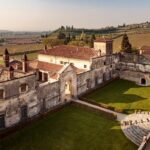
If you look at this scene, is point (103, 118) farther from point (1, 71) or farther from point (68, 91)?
point (1, 71)

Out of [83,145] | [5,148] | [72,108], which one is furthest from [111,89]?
[5,148]

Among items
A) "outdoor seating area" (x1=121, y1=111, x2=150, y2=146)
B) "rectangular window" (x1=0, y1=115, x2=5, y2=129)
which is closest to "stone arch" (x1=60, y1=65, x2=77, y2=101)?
"outdoor seating area" (x1=121, y1=111, x2=150, y2=146)

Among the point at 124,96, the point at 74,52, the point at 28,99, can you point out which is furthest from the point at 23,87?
the point at 74,52

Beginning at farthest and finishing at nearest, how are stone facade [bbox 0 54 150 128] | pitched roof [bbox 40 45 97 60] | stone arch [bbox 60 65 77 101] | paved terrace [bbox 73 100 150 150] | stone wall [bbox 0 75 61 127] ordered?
pitched roof [bbox 40 45 97 60]
stone arch [bbox 60 65 77 101]
paved terrace [bbox 73 100 150 150]
stone facade [bbox 0 54 150 128]
stone wall [bbox 0 75 61 127]

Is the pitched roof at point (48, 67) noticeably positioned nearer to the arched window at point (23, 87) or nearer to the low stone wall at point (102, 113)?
the low stone wall at point (102, 113)

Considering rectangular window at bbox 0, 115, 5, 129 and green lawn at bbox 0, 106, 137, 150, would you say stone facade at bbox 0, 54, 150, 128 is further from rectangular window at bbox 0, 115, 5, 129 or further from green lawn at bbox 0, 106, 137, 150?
green lawn at bbox 0, 106, 137, 150

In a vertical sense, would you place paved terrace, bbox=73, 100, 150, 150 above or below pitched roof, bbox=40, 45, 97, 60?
below
